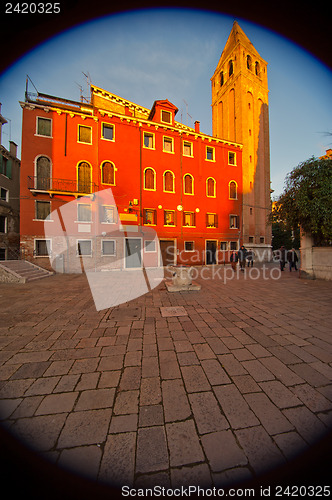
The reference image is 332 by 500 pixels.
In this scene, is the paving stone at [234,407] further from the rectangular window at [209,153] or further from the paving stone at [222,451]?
the rectangular window at [209,153]

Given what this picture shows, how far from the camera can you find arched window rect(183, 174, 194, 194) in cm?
1747

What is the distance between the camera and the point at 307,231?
29.6 feet

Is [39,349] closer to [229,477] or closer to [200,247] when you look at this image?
[229,477]

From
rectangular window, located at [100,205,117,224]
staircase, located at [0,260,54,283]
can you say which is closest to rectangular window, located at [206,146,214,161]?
rectangular window, located at [100,205,117,224]

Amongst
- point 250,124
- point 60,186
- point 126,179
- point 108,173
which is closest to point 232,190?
point 250,124

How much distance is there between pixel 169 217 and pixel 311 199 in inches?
419

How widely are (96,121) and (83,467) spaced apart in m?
19.0

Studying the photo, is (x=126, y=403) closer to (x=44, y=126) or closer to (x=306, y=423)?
(x=306, y=423)

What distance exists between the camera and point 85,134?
14766 mm

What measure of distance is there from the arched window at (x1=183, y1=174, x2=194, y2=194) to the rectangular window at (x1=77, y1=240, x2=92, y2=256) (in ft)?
33.1

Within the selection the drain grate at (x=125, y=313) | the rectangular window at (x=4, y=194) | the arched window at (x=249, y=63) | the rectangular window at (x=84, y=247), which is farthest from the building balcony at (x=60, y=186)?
the arched window at (x=249, y=63)

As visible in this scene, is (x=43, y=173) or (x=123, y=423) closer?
(x=123, y=423)

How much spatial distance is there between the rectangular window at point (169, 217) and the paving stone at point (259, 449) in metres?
15.6

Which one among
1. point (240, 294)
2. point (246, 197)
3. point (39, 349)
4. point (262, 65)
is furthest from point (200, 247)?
point (262, 65)
